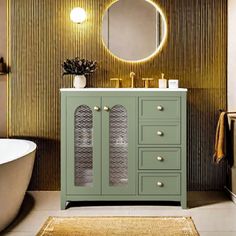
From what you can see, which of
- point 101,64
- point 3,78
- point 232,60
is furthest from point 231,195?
point 3,78

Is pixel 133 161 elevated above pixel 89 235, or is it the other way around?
pixel 133 161

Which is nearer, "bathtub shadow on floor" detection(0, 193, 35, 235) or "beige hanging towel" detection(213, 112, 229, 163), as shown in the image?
"bathtub shadow on floor" detection(0, 193, 35, 235)

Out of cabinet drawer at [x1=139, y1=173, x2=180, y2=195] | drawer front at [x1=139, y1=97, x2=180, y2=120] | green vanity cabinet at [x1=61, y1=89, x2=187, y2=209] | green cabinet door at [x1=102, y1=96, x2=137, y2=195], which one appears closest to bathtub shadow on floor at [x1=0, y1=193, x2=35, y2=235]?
green vanity cabinet at [x1=61, y1=89, x2=187, y2=209]

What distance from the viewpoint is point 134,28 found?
4141mm

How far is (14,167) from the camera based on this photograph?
9.57 feet

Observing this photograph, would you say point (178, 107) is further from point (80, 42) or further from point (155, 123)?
point (80, 42)

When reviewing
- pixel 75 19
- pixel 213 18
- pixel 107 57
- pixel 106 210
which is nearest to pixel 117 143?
pixel 106 210

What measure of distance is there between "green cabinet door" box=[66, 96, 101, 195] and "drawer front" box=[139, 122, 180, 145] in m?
0.36

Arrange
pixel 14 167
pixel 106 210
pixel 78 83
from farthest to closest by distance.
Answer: pixel 78 83 < pixel 106 210 < pixel 14 167

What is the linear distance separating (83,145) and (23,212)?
691mm

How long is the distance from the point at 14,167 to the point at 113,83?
5.00 ft

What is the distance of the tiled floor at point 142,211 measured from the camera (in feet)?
10.1

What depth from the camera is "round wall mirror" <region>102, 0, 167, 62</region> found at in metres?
4.12

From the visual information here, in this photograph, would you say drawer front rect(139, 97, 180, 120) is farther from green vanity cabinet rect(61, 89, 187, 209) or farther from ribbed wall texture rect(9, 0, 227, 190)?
ribbed wall texture rect(9, 0, 227, 190)
